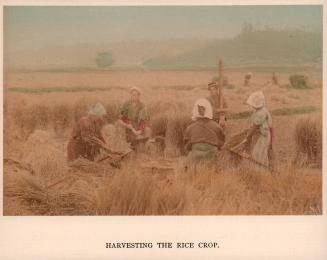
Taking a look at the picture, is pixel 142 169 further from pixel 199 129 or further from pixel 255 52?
pixel 255 52

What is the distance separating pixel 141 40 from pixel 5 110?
144cm

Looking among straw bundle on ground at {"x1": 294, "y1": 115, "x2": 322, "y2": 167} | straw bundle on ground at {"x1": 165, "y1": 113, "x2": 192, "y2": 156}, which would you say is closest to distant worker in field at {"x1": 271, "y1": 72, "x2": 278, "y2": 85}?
straw bundle on ground at {"x1": 294, "y1": 115, "x2": 322, "y2": 167}

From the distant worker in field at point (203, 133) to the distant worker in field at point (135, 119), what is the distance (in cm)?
41

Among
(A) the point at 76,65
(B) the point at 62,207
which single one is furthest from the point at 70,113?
(B) the point at 62,207

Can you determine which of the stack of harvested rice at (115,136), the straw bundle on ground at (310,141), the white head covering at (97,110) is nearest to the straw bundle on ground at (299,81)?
the straw bundle on ground at (310,141)

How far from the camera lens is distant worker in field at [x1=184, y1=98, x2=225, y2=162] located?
20.0ft

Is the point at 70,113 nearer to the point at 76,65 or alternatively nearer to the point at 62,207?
the point at 76,65

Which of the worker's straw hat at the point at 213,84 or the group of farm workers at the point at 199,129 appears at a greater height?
the worker's straw hat at the point at 213,84

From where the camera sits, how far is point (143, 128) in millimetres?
6109

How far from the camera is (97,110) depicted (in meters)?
6.07

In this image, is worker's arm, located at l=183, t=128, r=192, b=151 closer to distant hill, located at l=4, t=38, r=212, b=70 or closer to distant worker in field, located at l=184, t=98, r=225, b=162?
distant worker in field, located at l=184, t=98, r=225, b=162

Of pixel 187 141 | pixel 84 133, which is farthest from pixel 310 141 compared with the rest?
pixel 84 133

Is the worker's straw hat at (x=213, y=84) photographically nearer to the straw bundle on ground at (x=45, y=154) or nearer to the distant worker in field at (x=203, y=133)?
the distant worker in field at (x=203, y=133)

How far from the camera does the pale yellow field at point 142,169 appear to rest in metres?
Result: 5.93
